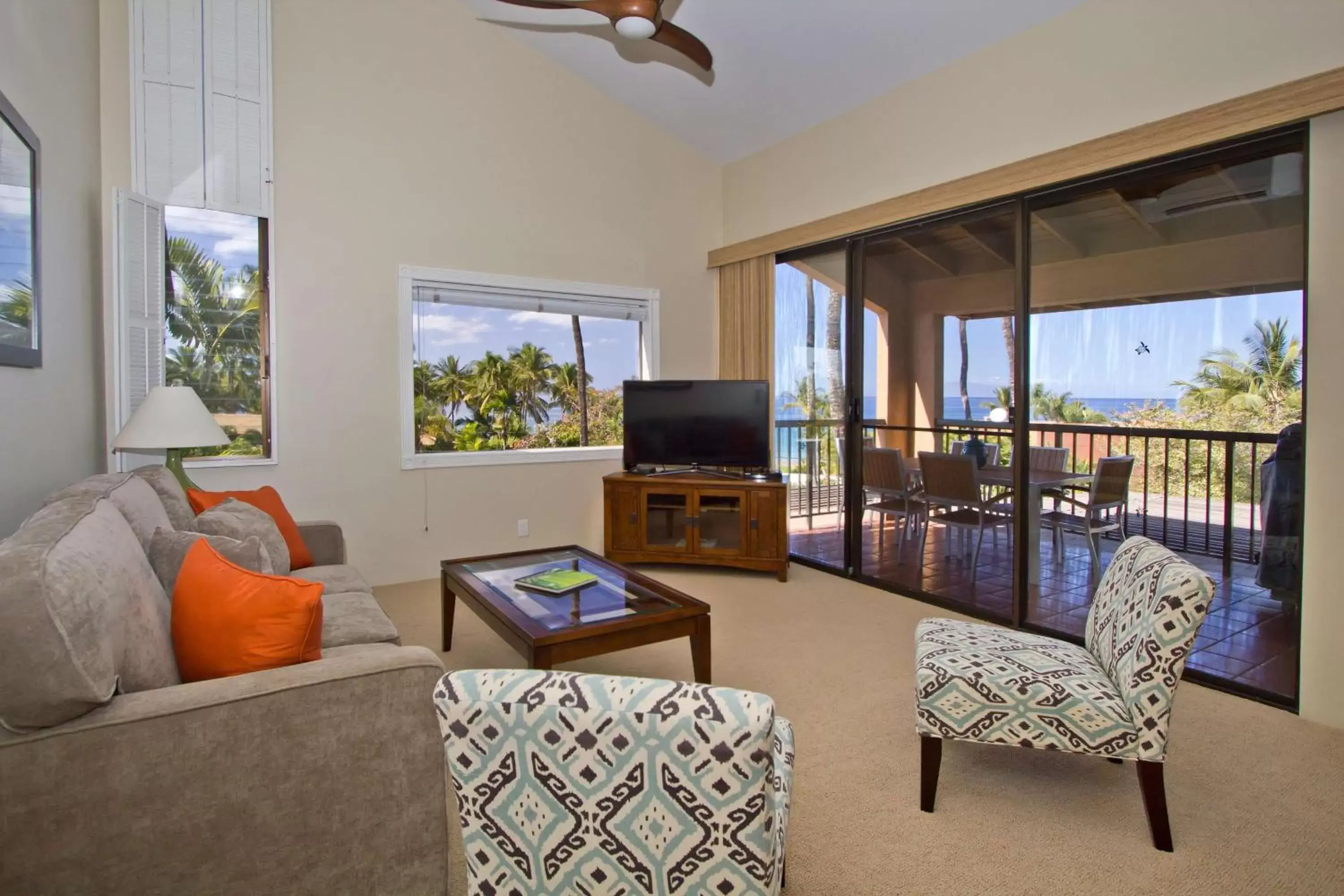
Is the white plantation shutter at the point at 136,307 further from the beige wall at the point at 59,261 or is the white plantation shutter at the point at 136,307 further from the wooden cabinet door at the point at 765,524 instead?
the wooden cabinet door at the point at 765,524

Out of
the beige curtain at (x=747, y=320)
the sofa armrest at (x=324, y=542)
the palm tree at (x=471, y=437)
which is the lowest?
the sofa armrest at (x=324, y=542)

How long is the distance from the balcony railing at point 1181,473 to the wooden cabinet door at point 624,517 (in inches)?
81.7

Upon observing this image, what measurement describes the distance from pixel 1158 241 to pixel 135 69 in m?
5.06

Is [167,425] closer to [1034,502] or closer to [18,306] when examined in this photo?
[18,306]

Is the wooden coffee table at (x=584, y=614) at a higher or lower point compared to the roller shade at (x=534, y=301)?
lower

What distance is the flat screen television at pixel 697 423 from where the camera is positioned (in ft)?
16.5

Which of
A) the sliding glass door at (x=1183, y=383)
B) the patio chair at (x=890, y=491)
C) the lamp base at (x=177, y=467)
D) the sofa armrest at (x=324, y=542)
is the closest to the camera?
the sliding glass door at (x=1183, y=383)

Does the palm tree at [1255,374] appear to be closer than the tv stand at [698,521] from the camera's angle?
Yes

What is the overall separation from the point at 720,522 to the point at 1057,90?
3044 mm

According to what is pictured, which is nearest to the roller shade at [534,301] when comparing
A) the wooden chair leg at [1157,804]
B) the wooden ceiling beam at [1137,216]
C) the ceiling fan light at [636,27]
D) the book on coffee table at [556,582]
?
the ceiling fan light at [636,27]

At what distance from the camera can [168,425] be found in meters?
3.09

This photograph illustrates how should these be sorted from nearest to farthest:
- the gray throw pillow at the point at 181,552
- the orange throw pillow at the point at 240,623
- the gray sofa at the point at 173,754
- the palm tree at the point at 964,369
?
the gray sofa at the point at 173,754
the orange throw pillow at the point at 240,623
the gray throw pillow at the point at 181,552
the palm tree at the point at 964,369

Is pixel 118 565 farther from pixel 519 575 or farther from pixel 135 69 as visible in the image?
pixel 135 69

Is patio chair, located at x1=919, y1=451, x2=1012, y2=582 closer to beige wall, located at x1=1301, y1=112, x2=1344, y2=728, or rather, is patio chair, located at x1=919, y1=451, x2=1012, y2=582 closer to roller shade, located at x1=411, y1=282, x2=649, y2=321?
beige wall, located at x1=1301, y1=112, x2=1344, y2=728
